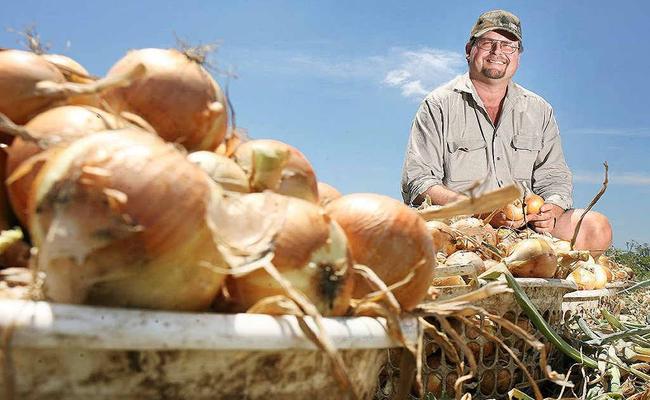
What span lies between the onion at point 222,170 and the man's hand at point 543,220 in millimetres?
3148

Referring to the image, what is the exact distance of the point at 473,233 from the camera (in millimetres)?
2551

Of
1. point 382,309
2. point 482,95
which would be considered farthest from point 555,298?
point 482,95

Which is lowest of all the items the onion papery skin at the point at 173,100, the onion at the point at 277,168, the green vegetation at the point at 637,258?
the green vegetation at the point at 637,258

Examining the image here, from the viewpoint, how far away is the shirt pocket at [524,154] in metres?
4.64

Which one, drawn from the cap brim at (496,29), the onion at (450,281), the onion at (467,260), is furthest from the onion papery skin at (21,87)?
the cap brim at (496,29)

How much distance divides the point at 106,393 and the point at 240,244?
212mm

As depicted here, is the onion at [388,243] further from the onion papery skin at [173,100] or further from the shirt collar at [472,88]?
the shirt collar at [472,88]

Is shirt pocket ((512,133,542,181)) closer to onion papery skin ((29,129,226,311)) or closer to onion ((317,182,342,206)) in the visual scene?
onion ((317,182,342,206))

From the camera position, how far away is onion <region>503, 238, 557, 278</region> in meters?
2.21

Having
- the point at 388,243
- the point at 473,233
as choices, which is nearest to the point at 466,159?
the point at 473,233

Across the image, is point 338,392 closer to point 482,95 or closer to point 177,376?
point 177,376

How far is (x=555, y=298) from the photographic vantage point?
6.90 ft

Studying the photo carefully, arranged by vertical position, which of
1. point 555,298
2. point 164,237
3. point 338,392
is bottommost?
point 555,298

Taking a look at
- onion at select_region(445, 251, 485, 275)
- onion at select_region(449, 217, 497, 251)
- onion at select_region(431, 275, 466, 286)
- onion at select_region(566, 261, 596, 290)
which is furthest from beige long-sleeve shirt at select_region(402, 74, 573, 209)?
onion at select_region(431, 275, 466, 286)
